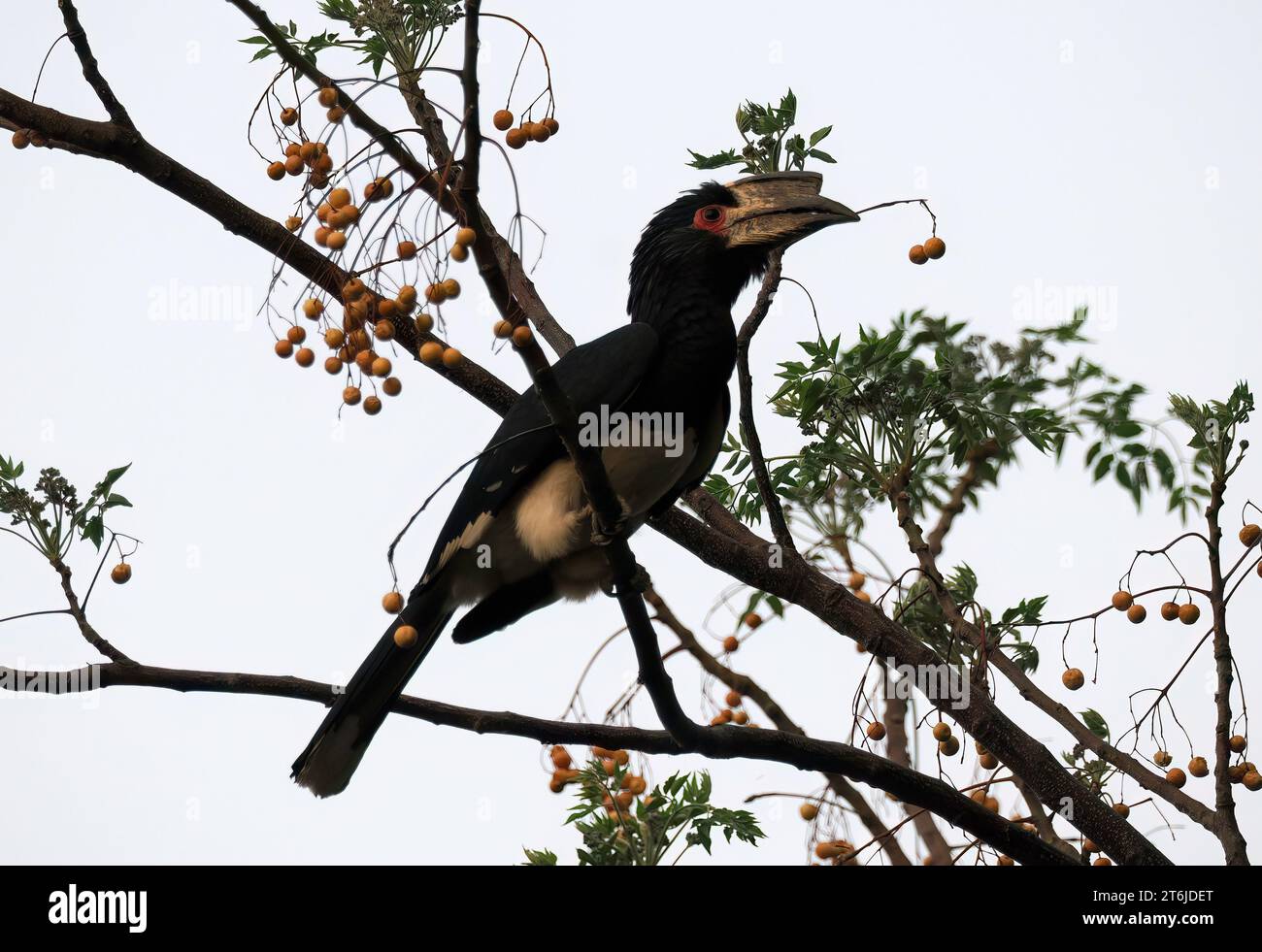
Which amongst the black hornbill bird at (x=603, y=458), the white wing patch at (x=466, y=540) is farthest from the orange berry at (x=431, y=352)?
the white wing patch at (x=466, y=540)

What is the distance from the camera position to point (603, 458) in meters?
3.76

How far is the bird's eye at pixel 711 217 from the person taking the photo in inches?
169

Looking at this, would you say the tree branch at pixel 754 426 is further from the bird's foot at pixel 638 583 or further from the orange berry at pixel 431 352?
the orange berry at pixel 431 352

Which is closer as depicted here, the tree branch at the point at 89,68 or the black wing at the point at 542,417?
the tree branch at the point at 89,68

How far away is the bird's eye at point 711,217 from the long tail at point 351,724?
1656 millimetres

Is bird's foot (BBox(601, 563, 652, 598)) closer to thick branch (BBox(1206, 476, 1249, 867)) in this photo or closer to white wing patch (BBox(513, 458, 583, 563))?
white wing patch (BBox(513, 458, 583, 563))

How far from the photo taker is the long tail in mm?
3666

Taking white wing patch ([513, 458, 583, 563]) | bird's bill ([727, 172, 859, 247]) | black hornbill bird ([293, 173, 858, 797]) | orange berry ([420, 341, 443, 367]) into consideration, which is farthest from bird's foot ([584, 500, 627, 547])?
bird's bill ([727, 172, 859, 247])

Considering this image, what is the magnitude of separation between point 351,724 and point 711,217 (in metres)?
1.93

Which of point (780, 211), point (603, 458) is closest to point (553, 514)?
point (603, 458)
